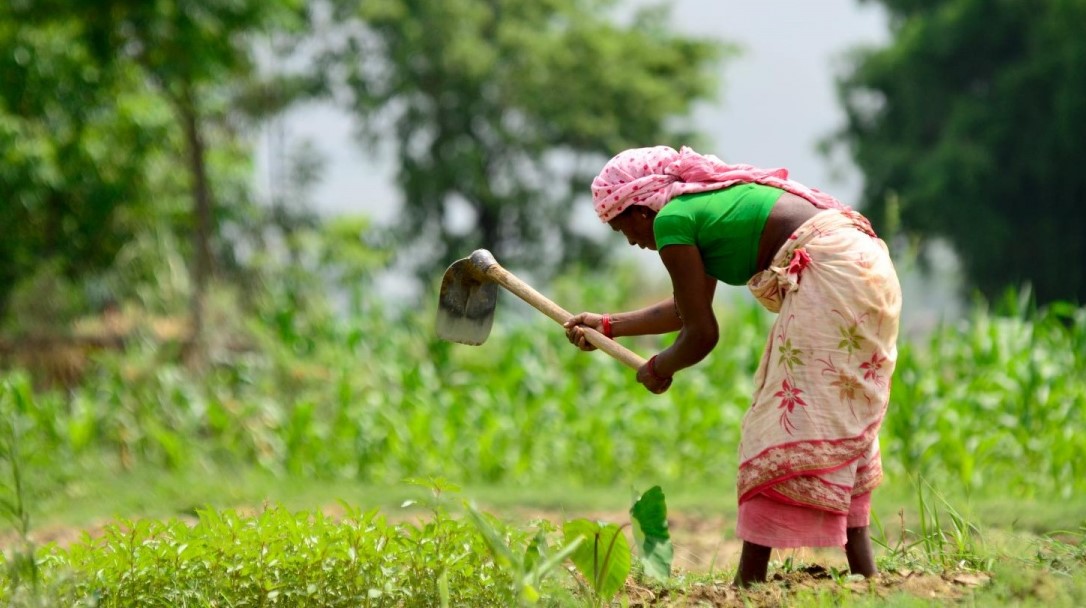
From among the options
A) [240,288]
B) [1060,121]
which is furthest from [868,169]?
[240,288]

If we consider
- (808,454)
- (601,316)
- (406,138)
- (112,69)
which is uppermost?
(406,138)

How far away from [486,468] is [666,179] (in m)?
4.68

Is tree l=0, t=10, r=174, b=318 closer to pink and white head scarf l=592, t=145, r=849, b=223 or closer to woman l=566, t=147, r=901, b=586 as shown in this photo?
pink and white head scarf l=592, t=145, r=849, b=223

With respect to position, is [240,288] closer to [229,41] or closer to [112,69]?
[112,69]

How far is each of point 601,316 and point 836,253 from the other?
2.56ft

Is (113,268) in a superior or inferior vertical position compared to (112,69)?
inferior

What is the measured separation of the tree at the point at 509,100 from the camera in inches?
981

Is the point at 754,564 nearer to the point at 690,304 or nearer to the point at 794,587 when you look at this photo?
A: the point at 794,587

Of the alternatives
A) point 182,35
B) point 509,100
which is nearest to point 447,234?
point 509,100

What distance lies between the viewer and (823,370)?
315 centimetres

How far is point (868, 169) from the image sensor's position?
24.7 meters

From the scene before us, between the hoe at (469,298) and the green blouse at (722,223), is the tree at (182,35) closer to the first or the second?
the hoe at (469,298)

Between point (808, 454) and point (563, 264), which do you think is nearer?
point (808, 454)

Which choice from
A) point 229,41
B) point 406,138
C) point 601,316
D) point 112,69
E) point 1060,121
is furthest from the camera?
point 406,138
